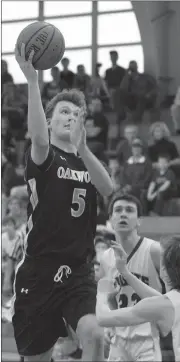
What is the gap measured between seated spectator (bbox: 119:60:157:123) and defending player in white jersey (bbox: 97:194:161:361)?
6.97 m

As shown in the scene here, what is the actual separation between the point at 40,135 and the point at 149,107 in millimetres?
8191

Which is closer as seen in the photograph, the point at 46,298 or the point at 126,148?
the point at 46,298

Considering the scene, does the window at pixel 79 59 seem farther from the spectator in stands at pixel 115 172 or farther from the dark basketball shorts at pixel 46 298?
the dark basketball shorts at pixel 46 298

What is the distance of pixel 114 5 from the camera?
1549cm

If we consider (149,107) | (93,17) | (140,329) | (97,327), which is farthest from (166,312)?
(93,17)

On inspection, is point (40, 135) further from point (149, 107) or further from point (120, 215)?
point (149, 107)

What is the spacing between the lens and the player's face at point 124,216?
16.0 feet

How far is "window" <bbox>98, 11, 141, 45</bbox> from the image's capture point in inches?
593

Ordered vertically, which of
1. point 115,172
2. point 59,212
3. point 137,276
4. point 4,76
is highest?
point 4,76

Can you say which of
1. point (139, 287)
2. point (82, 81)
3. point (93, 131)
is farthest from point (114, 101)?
point (139, 287)

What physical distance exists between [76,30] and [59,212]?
12332 mm

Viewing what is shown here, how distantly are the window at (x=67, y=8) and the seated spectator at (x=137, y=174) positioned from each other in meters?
6.85

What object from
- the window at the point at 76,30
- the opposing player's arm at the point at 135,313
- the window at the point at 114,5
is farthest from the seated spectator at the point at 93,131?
the opposing player's arm at the point at 135,313

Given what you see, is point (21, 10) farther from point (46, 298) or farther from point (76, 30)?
point (46, 298)
